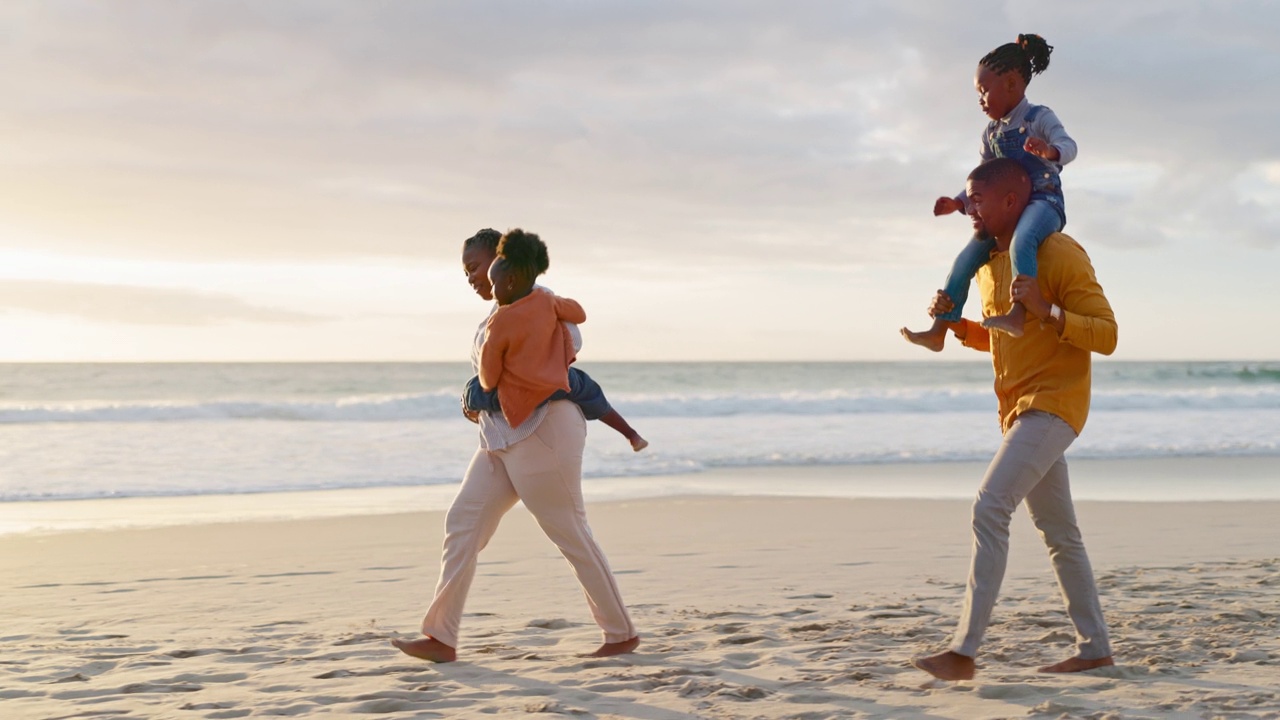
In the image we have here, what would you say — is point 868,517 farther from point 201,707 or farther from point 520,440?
point 201,707

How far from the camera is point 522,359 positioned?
438 cm

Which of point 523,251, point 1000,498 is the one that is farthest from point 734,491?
point 1000,498

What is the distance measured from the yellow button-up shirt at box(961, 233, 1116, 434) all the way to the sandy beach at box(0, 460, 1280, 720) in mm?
1021

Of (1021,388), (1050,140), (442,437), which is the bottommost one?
(442,437)

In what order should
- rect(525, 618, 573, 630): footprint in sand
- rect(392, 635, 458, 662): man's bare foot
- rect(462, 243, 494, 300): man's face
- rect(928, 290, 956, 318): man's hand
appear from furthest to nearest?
1. rect(525, 618, 573, 630): footprint in sand
2. rect(462, 243, 494, 300): man's face
3. rect(392, 635, 458, 662): man's bare foot
4. rect(928, 290, 956, 318): man's hand

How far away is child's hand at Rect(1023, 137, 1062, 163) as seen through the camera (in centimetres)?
375

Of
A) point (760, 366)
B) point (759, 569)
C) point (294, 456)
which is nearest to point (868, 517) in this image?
point (759, 569)

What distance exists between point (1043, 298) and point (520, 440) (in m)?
Answer: 2.06

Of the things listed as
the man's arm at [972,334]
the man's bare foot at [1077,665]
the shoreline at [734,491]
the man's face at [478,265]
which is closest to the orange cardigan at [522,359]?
the man's face at [478,265]

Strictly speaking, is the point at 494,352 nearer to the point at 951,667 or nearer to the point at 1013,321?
the point at 1013,321

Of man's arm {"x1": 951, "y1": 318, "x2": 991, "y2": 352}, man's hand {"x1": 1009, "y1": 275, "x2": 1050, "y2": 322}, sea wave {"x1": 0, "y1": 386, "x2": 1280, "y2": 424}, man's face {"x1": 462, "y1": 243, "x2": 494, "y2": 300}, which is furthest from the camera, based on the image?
sea wave {"x1": 0, "y1": 386, "x2": 1280, "y2": 424}

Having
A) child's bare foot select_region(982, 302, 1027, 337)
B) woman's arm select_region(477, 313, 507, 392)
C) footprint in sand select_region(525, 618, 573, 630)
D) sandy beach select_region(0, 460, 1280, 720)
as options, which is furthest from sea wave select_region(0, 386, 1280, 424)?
child's bare foot select_region(982, 302, 1027, 337)

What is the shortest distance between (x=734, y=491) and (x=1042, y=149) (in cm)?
797

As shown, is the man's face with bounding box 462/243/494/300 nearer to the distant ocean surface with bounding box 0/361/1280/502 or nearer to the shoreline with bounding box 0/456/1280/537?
the shoreline with bounding box 0/456/1280/537
